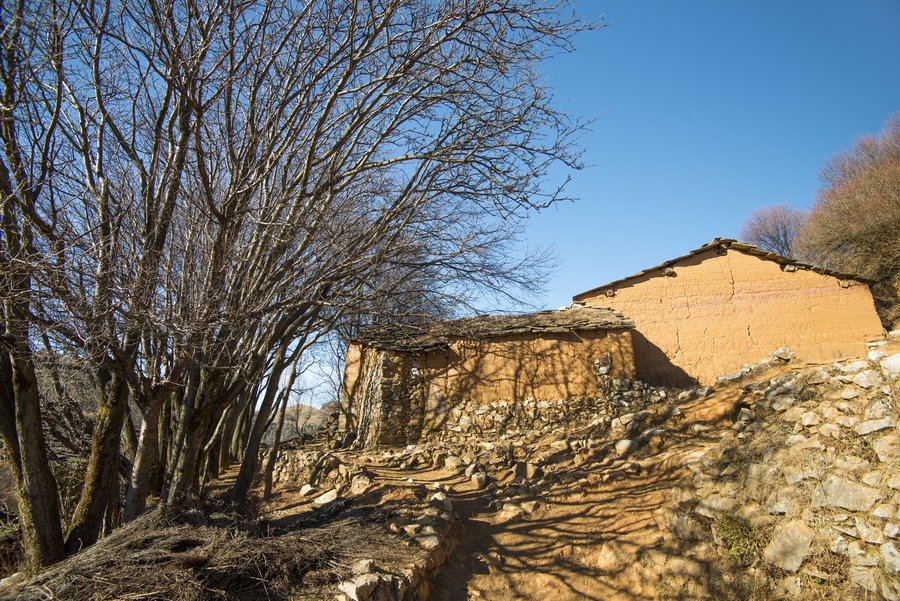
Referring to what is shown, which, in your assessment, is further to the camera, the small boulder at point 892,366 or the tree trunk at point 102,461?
the small boulder at point 892,366

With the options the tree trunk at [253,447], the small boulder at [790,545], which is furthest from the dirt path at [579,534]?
the tree trunk at [253,447]

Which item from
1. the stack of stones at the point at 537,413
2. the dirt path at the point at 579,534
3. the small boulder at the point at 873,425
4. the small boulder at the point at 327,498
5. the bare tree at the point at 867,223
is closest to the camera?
the small boulder at the point at 873,425

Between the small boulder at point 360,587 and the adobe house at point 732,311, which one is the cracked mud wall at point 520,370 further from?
the small boulder at point 360,587

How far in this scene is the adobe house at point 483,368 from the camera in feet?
37.4

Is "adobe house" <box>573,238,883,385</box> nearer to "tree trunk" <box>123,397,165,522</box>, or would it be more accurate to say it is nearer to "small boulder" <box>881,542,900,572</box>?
"small boulder" <box>881,542,900,572</box>

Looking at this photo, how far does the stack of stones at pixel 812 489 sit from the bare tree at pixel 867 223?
1086cm

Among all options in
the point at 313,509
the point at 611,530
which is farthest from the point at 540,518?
the point at 313,509

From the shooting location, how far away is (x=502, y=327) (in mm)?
11875

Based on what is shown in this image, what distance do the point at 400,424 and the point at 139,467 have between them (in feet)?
22.3

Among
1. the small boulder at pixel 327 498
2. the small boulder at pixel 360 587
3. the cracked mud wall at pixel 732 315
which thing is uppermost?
the cracked mud wall at pixel 732 315

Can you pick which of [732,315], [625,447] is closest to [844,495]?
[625,447]

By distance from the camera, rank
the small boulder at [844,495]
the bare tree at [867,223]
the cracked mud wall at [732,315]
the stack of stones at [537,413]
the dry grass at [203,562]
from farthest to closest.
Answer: the bare tree at [867,223] → the cracked mud wall at [732,315] → the stack of stones at [537,413] → the small boulder at [844,495] → the dry grass at [203,562]

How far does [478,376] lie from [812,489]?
7.45 metres

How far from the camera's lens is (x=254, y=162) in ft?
19.0
